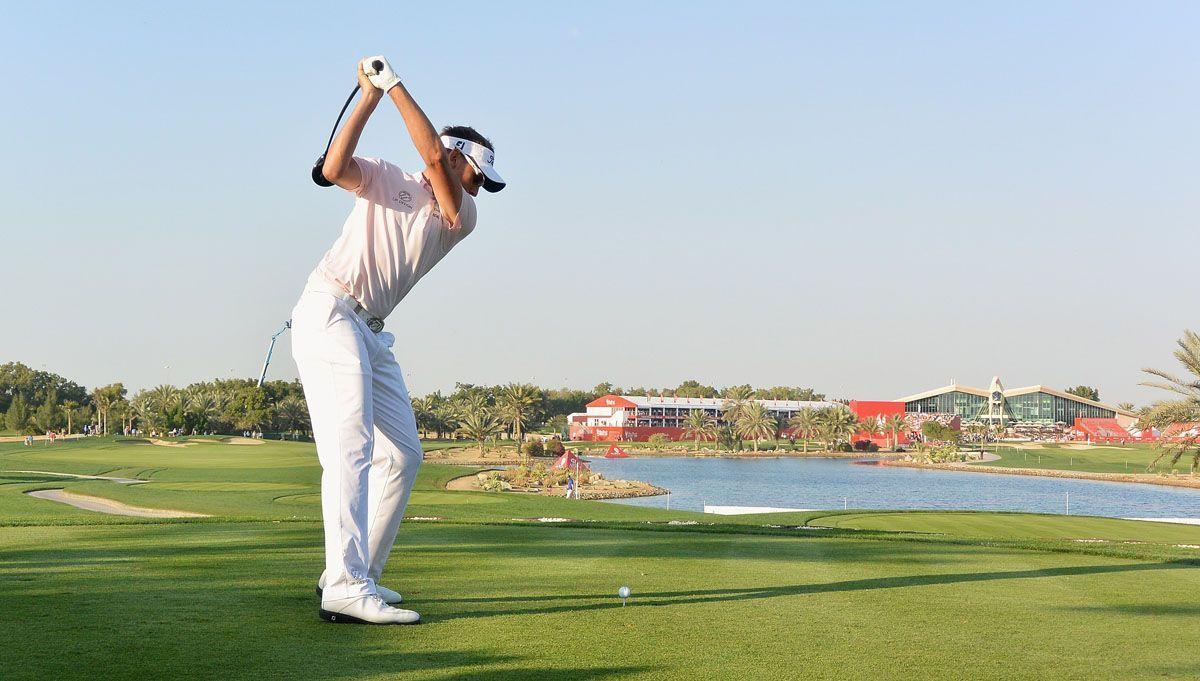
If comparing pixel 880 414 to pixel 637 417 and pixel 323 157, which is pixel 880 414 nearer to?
pixel 637 417

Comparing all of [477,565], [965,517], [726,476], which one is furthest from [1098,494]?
[477,565]

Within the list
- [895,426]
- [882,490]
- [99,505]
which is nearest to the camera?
[99,505]

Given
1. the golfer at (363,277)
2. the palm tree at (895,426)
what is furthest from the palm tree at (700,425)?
the golfer at (363,277)

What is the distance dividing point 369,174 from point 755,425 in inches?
4928

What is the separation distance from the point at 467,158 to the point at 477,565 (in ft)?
10.5

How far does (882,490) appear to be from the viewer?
68.6 m

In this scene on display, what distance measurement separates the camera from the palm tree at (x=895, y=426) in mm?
135500

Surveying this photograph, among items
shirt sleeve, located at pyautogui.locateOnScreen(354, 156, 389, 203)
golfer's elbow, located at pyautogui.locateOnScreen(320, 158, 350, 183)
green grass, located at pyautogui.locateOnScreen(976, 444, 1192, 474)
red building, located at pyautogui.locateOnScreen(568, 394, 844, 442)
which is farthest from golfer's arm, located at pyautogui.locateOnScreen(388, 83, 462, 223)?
red building, located at pyautogui.locateOnScreen(568, 394, 844, 442)

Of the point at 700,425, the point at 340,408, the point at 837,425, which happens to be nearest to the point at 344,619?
the point at 340,408

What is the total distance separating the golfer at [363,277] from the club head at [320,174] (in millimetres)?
92

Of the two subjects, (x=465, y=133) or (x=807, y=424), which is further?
(x=807, y=424)

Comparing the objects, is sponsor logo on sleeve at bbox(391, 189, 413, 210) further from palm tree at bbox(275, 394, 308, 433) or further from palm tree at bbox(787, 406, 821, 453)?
palm tree at bbox(787, 406, 821, 453)

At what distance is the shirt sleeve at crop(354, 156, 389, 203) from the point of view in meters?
5.73

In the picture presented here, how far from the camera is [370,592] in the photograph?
5398 millimetres
